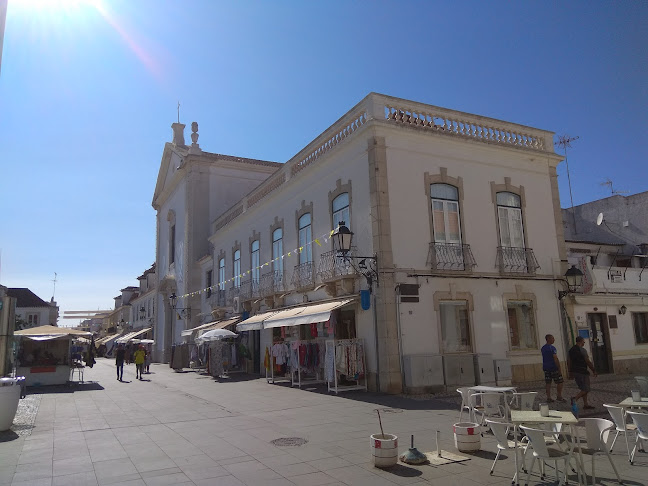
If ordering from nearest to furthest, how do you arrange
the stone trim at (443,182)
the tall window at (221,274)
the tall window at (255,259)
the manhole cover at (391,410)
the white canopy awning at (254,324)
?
the manhole cover at (391,410), the stone trim at (443,182), the white canopy awning at (254,324), the tall window at (255,259), the tall window at (221,274)

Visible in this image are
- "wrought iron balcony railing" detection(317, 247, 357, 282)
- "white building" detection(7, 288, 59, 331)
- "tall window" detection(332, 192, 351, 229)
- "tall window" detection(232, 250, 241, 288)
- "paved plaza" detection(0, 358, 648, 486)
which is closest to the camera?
"paved plaza" detection(0, 358, 648, 486)

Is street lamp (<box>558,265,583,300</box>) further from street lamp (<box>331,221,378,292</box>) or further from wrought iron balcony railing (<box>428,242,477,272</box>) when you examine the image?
street lamp (<box>331,221,378,292</box>)

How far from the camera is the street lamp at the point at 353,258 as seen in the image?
13750 mm

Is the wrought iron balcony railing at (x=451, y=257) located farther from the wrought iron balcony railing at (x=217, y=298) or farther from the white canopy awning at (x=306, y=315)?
the wrought iron balcony railing at (x=217, y=298)

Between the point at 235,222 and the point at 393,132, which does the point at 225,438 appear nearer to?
the point at 393,132

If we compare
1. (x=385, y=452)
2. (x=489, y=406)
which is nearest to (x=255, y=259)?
(x=489, y=406)

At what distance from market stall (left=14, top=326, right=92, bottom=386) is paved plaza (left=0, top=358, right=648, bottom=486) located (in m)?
6.37

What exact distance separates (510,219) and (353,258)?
239 inches

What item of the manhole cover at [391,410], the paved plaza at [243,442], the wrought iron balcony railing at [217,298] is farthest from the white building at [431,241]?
the wrought iron balcony railing at [217,298]

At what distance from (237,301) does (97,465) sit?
17638mm

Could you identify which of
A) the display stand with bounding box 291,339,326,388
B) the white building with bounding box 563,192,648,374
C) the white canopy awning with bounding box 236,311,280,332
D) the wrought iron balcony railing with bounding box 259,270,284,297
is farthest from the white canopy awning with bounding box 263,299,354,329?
the white building with bounding box 563,192,648,374

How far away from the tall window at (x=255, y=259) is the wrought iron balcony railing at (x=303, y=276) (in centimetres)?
484

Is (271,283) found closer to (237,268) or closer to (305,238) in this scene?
(305,238)

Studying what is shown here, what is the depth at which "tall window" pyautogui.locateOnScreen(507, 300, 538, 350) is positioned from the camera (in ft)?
53.3
